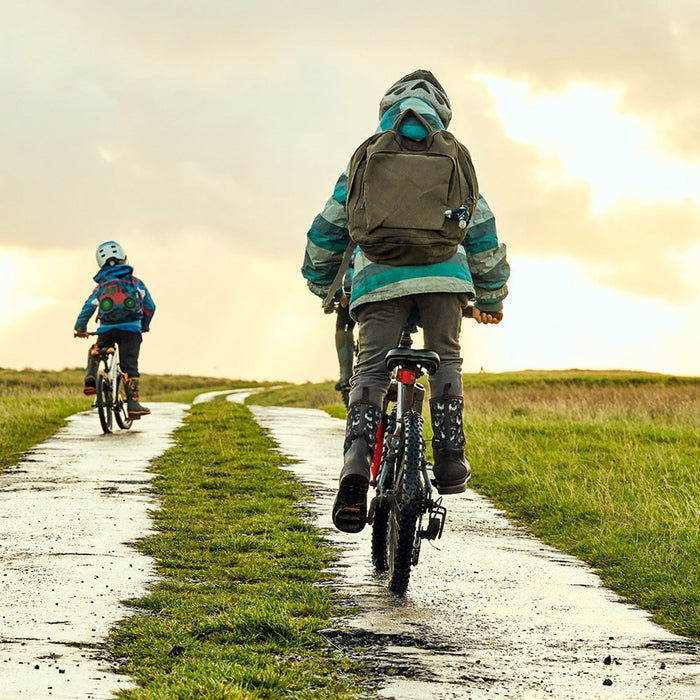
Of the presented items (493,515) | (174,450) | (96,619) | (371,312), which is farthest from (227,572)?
(174,450)

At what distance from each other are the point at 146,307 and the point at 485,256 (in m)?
9.77

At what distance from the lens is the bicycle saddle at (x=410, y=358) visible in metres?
5.07

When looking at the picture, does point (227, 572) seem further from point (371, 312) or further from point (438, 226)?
point (438, 226)

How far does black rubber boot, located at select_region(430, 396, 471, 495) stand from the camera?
534 cm

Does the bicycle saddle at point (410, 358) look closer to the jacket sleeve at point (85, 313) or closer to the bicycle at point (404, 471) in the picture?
the bicycle at point (404, 471)

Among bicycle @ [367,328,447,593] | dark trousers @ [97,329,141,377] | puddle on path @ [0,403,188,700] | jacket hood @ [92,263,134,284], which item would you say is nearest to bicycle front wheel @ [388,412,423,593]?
bicycle @ [367,328,447,593]

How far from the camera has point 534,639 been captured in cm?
465

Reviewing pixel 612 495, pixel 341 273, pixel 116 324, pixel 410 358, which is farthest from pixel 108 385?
pixel 410 358

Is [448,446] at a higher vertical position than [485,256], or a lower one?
lower

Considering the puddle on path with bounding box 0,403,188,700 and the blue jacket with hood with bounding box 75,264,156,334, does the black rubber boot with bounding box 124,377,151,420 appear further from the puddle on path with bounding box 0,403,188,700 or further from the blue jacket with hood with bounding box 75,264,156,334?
the puddle on path with bounding box 0,403,188,700

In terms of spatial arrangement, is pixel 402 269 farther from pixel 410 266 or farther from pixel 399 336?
pixel 399 336

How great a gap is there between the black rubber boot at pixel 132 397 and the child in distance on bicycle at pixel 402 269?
9.42 m

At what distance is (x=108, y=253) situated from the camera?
1426 centimetres

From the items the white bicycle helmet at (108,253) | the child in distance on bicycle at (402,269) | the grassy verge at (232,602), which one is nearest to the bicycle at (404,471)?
the child in distance on bicycle at (402,269)
